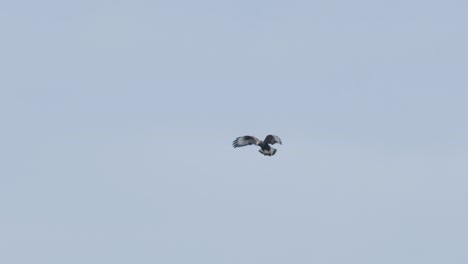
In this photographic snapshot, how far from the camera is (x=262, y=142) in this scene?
119750mm

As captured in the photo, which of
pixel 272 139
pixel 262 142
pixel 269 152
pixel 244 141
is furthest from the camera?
pixel 244 141

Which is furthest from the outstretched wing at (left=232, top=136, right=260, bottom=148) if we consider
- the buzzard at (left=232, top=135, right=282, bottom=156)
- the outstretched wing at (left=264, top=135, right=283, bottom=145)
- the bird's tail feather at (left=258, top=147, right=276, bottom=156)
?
the outstretched wing at (left=264, top=135, right=283, bottom=145)

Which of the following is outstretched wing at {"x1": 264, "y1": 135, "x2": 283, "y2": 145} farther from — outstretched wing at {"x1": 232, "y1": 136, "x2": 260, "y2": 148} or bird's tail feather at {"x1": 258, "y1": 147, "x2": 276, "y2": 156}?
outstretched wing at {"x1": 232, "y1": 136, "x2": 260, "y2": 148}

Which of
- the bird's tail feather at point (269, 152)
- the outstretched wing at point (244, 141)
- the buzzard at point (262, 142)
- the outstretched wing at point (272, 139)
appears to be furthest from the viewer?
the outstretched wing at point (244, 141)

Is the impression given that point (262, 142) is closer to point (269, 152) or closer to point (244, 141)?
point (269, 152)

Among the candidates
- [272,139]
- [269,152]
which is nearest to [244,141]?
[269,152]

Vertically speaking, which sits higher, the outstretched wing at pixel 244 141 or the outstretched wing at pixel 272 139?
the outstretched wing at pixel 244 141

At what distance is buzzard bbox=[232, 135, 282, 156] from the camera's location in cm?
11825

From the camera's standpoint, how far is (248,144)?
122 meters

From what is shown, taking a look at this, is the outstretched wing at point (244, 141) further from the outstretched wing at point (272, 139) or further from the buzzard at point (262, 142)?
the outstretched wing at point (272, 139)

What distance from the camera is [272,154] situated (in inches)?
4700

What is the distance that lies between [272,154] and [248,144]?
329cm

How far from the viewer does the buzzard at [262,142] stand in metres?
118

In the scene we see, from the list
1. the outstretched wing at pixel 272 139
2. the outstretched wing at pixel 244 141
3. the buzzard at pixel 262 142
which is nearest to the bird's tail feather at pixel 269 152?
the buzzard at pixel 262 142
